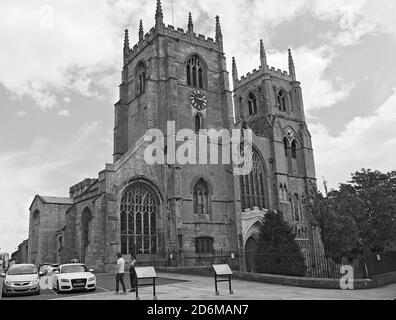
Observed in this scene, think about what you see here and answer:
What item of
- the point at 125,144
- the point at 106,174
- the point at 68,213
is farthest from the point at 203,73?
the point at 68,213

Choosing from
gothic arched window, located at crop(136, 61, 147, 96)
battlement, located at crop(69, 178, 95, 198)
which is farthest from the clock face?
battlement, located at crop(69, 178, 95, 198)

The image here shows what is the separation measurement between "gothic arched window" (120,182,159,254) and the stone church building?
9 centimetres

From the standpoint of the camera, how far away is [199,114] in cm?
4141

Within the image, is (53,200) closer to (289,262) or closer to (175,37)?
(175,37)

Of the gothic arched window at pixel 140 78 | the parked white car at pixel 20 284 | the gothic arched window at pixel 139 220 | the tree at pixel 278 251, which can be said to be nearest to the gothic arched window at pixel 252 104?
the gothic arched window at pixel 140 78

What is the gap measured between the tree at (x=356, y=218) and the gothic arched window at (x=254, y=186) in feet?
44.0

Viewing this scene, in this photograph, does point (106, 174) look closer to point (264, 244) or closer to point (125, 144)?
point (125, 144)

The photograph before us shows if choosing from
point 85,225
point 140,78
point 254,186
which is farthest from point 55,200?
point 254,186

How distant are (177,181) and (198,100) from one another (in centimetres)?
994

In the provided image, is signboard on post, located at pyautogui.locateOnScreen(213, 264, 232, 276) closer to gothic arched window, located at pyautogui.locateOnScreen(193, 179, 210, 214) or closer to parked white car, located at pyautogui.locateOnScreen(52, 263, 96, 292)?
parked white car, located at pyautogui.locateOnScreen(52, 263, 96, 292)

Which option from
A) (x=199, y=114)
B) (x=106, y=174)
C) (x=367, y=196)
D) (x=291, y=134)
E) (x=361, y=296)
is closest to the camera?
(x=361, y=296)

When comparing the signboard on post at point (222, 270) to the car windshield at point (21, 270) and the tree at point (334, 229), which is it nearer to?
the car windshield at point (21, 270)

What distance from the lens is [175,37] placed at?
42344 millimetres
